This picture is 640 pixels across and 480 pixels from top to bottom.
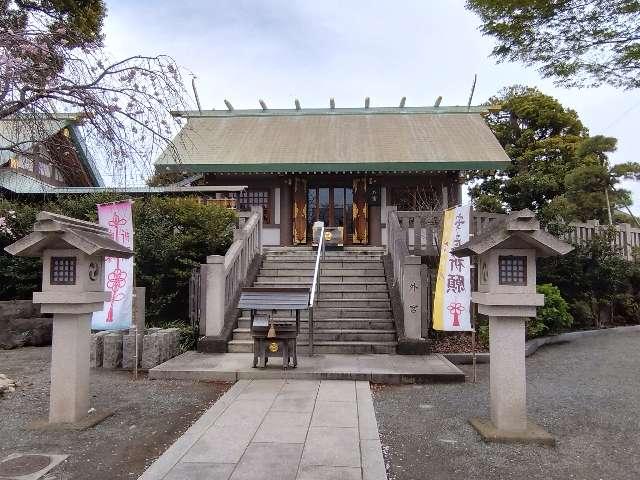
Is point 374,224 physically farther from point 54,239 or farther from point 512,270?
point 54,239

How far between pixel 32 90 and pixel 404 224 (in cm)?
807

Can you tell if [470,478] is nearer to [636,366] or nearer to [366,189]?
[636,366]

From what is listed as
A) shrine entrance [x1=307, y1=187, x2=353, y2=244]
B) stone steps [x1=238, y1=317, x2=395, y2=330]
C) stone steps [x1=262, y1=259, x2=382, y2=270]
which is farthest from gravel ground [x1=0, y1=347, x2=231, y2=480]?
shrine entrance [x1=307, y1=187, x2=353, y2=244]

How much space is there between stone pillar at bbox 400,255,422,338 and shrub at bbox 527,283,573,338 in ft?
10.5

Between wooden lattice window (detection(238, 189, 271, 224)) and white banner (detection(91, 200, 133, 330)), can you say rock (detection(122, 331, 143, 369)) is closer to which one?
white banner (detection(91, 200, 133, 330))

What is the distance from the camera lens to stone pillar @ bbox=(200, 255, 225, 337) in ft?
29.0

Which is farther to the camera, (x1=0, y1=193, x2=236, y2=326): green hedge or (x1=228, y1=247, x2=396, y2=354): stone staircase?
(x1=0, y1=193, x2=236, y2=326): green hedge

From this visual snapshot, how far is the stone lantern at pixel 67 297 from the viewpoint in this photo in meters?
5.14

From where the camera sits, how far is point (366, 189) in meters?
16.4

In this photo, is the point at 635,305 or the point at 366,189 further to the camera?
the point at 366,189

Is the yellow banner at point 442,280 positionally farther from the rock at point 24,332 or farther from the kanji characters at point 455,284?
the rock at point 24,332

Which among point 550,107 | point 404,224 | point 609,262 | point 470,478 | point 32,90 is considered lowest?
point 470,478

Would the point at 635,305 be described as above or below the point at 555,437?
above

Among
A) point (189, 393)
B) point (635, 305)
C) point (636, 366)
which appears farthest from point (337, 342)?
point (635, 305)
